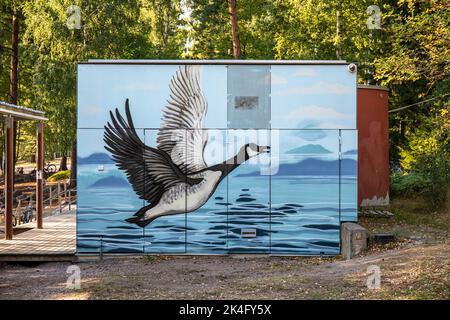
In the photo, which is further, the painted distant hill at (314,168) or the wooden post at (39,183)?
the wooden post at (39,183)

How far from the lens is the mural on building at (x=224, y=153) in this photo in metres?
11.2

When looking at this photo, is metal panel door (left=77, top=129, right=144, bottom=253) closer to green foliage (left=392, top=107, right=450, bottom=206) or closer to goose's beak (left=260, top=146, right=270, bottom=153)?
goose's beak (left=260, top=146, right=270, bottom=153)

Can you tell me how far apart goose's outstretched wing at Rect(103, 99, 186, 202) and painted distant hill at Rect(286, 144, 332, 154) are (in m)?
2.36

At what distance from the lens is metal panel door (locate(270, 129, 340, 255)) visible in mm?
11242

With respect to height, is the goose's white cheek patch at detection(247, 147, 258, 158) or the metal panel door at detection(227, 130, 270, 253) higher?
the goose's white cheek patch at detection(247, 147, 258, 158)

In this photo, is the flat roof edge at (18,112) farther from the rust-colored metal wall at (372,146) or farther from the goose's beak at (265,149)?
the rust-colored metal wall at (372,146)

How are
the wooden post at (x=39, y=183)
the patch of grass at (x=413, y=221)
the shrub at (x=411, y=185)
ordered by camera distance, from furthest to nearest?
the shrub at (x=411, y=185), the wooden post at (x=39, y=183), the patch of grass at (x=413, y=221)

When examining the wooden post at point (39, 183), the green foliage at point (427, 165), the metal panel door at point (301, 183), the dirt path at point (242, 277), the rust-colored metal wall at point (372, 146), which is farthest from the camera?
the green foliage at point (427, 165)

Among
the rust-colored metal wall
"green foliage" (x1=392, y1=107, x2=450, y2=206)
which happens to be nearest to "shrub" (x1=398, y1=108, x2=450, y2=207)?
"green foliage" (x1=392, y1=107, x2=450, y2=206)

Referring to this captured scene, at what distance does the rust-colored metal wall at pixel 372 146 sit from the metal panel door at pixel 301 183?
3.66 meters

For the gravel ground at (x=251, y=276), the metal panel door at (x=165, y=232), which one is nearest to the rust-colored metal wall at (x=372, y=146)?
the gravel ground at (x=251, y=276)

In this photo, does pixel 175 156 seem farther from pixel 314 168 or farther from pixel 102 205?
pixel 314 168

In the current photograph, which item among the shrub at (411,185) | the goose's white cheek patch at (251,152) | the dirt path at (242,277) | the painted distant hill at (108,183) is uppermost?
the goose's white cheek patch at (251,152)

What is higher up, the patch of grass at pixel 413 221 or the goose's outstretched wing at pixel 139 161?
the goose's outstretched wing at pixel 139 161
